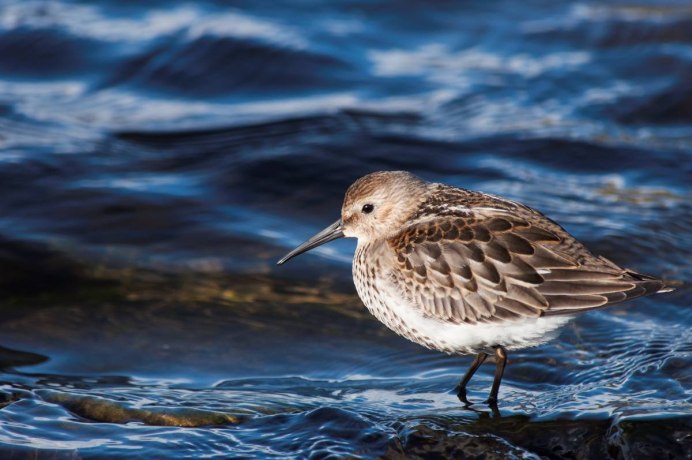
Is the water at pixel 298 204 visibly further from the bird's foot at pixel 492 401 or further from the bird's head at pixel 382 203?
the bird's head at pixel 382 203

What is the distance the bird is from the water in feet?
1.85

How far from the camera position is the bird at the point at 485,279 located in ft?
21.6

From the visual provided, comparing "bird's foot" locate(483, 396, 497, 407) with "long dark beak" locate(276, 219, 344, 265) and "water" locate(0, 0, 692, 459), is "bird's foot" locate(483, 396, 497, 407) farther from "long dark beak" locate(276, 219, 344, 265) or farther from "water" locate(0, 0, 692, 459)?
"long dark beak" locate(276, 219, 344, 265)

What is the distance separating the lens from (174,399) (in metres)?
7.30

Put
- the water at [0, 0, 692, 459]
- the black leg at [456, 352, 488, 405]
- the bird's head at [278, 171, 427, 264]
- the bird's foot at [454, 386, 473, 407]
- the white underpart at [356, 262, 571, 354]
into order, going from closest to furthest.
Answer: the white underpart at [356, 262, 571, 354], the water at [0, 0, 692, 459], the bird's foot at [454, 386, 473, 407], the black leg at [456, 352, 488, 405], the bird's head at [278, 171, 427, 264]

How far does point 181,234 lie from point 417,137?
341 centimetres

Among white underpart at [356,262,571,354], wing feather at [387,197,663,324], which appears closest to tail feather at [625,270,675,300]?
wing feather at [387,197,663,324]

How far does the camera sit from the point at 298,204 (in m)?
10.9

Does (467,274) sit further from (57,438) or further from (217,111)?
(217,111)

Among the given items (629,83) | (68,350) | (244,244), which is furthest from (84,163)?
(629,83)

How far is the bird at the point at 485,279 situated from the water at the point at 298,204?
22.2 inches

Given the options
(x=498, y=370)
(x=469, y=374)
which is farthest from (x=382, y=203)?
(x=498, y=370)

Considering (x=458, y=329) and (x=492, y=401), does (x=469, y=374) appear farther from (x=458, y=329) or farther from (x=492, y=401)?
(x=458, y=329)

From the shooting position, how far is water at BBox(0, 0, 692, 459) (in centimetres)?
682
